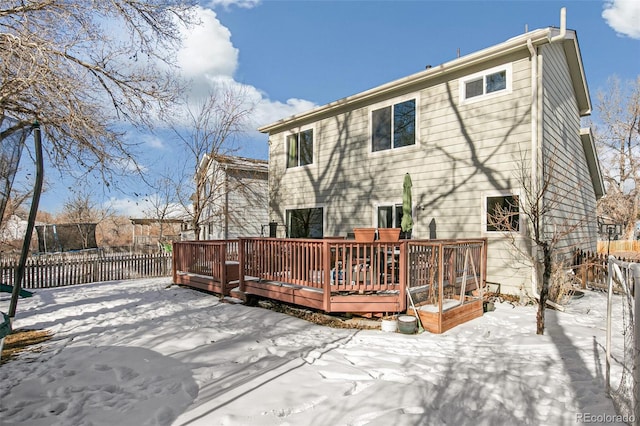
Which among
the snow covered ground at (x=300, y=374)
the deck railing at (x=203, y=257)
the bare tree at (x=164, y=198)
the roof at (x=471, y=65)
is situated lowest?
the snow covered ground at (x=300, y=374)

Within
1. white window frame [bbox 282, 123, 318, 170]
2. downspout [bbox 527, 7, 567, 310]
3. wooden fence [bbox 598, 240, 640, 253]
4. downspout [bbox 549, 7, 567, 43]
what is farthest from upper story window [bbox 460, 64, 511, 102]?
wooden fence [bbox 598, 240, 640, 253]

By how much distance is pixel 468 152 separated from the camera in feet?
25.2

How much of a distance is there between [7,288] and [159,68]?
18.3 ft

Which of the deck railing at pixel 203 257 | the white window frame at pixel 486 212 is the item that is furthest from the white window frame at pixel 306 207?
the white window frame at pixel 486 212

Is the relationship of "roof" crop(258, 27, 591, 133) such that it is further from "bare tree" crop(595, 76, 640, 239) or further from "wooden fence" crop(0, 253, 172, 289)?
"bare tree" crop(595, 76, 640, 239)

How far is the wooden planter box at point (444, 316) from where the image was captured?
16.5 ft

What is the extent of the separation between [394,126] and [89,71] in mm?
6962

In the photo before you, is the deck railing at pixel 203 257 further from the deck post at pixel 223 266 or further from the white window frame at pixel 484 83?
the white window frame at pixel 484 83

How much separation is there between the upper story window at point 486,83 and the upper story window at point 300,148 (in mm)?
5181

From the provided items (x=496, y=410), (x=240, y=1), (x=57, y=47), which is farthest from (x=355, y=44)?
(x=496, y=410)

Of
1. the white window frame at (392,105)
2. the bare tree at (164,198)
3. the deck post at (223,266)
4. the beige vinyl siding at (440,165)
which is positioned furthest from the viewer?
the bare tree at (164,198)

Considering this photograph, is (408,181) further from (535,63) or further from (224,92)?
(224,92)

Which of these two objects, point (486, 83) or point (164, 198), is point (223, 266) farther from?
point (164, 198)

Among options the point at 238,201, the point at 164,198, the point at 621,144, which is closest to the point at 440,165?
the point at 238,201
